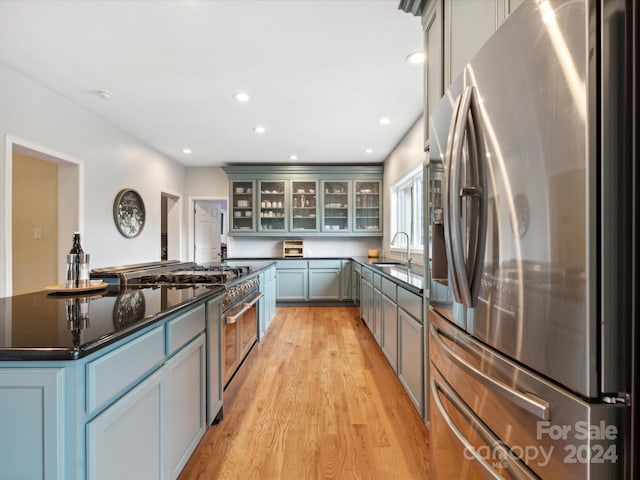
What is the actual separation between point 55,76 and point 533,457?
3.97 metres

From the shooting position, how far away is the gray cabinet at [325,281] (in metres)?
5.59

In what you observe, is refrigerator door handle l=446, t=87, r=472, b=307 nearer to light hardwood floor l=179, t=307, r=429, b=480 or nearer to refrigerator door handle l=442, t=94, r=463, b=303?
refrigerator door handle l=442, t=94, r=463, b=303

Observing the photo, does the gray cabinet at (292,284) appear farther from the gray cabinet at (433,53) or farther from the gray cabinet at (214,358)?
the gray cabinet at (433,53)

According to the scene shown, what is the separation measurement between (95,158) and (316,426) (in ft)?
12.3

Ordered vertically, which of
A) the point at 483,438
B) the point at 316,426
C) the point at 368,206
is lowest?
the point at 316,426

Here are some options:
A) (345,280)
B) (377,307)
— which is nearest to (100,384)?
(377,307)

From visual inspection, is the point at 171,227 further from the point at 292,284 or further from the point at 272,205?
the point at 292,284

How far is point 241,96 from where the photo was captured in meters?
3.11

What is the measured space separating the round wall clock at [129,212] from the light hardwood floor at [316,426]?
8.39ft

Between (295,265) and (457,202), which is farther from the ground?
(457,202)

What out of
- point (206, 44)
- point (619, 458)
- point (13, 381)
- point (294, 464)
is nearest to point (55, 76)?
point (206, 44)

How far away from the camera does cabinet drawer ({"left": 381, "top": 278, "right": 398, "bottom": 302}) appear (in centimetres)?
257

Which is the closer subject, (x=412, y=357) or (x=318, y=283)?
(x=412, y=357)

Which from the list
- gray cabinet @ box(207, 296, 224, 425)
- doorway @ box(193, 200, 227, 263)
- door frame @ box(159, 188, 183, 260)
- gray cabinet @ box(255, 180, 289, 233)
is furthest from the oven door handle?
doorway @ box(193, 200, 227, 263)
